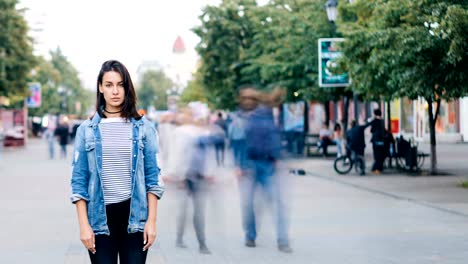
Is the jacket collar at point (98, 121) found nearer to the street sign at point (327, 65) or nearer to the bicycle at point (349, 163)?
the bicycle at point (349, 163)

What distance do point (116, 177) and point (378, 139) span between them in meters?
19.4

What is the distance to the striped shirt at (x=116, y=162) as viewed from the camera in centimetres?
470

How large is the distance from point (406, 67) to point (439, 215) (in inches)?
224

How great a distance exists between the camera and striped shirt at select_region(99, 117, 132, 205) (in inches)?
185

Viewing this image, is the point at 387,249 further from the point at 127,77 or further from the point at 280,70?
the point at 280,70

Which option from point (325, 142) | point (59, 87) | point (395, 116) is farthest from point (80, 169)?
point (59, 87)

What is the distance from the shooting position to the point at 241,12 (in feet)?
162

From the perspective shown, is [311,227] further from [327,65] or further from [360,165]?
[327,65]

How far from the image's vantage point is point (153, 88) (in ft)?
514

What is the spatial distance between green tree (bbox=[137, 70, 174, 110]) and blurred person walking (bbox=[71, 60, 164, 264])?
147 meters

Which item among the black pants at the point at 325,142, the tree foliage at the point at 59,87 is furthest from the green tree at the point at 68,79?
the black pants at the point at 325,142

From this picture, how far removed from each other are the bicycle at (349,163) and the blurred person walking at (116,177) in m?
19.1

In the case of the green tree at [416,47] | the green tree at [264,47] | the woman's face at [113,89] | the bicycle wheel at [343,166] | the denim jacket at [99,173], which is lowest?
the bicycle wheel at [343,166]

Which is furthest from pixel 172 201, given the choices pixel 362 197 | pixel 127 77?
pixel 127 77
